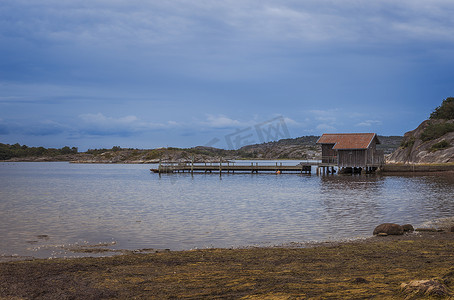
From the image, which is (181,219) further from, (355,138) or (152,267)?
(355,138)

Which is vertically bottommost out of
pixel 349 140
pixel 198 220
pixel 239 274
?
pixel 198 220

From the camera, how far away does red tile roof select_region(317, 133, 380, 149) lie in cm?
6712

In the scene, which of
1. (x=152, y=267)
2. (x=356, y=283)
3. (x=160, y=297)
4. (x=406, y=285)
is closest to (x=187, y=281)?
(x=160, y=297)

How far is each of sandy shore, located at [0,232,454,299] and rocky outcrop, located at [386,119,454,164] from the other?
2532 inches

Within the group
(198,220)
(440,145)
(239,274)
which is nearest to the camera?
(239,274)

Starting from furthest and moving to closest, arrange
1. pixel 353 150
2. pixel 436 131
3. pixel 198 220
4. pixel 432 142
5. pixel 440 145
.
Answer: pixel 436 131 < pixel 432 142 < pixel 440 145 < pixel 353 150 < pixel 198 220

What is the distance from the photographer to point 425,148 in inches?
3108

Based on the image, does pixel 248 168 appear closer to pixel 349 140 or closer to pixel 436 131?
pixel 349 140

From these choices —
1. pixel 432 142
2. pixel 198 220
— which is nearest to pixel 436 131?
pixel 432 142

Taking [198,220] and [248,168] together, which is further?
[248,168]

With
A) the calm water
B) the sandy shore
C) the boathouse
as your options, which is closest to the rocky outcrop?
the boathouse

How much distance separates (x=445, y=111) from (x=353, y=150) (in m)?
40.7

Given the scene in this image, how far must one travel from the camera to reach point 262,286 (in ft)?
28.2

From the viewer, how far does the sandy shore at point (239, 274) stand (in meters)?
8.27
